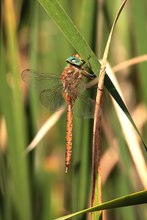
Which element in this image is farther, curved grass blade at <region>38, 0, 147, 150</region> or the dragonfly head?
the dragonfly head

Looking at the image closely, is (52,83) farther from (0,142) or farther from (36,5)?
(0,142)

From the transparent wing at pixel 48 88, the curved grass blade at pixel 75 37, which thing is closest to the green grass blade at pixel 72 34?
the curved grass blade at pixel 75 37

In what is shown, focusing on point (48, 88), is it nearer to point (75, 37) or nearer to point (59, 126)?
point (59, 126)

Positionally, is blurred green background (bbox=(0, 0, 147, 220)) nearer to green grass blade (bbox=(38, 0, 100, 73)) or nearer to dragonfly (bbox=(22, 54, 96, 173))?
dragonfly (bbox=(22, 54, 96, 173))

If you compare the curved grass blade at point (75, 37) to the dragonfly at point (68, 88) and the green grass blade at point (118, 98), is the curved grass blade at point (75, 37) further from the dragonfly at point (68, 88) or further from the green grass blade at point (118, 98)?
the dragonfly at point (68, 88)

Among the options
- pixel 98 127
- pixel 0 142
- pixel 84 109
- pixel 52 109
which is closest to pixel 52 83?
pixel 52 109

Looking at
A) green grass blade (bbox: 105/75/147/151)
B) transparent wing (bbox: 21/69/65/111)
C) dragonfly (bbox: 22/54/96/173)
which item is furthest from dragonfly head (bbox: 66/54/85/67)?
green grass blade (bbox: 105/75/147/151)
